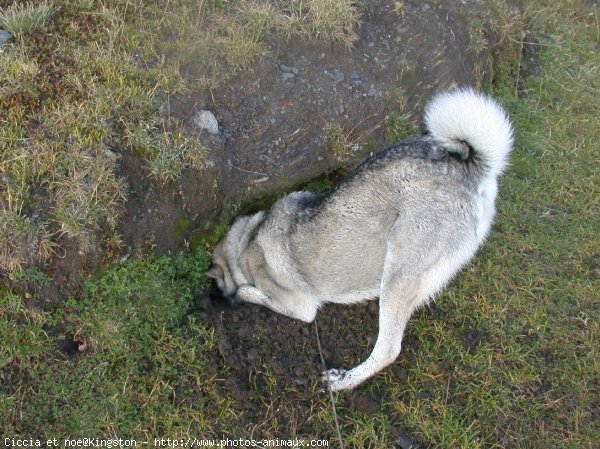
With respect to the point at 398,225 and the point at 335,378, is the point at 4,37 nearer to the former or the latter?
the point at 398,225

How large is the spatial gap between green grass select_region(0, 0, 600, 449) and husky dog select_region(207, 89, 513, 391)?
1.37 feet

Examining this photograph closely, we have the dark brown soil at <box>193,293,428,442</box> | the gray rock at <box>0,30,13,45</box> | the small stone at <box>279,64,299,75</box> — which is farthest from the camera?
the small stone at <box>279,64,299,75</box>

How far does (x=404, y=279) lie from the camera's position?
3986 millimetres

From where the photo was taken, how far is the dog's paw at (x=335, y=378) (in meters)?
4.03

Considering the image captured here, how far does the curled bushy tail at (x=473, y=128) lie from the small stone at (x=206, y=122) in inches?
62.1

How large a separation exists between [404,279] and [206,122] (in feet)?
6.14

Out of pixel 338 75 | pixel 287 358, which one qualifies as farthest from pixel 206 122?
pixel 287 358

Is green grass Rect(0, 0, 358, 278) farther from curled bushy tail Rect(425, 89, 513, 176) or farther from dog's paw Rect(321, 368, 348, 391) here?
dog's paw Rect(321, 368, 348, 391)

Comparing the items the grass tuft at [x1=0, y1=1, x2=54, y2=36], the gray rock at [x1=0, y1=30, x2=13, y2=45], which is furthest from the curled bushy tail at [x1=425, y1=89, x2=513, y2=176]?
the gray rock at [x1=0, y1=30, x2=13, y2=45]

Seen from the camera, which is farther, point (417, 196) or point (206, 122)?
point (206, 122)

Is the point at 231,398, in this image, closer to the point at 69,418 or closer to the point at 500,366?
the point at 69,418

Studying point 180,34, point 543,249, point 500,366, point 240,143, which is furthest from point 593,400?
point 180,34

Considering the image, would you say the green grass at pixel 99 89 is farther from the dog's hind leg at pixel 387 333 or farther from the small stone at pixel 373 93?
the dog's hind leg at pixel 387 333

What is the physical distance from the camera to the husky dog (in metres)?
3.98
